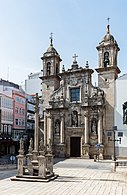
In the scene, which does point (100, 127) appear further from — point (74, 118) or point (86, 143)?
point (74, 118)

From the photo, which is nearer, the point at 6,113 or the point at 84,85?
the point at 84,85

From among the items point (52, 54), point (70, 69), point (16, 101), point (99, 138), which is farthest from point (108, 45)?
point (16, 101)

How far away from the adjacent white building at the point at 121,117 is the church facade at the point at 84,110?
0.77 m

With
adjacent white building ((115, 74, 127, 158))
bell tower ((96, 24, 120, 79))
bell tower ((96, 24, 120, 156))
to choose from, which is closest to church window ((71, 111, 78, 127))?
bell tower ((96, 24, 120, 156))

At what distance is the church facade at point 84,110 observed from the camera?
136 feet

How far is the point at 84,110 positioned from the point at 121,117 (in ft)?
19.6

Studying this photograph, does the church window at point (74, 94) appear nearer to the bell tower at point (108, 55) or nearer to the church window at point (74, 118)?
the church window at point (74, 118)

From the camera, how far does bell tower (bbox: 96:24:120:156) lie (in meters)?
41.4

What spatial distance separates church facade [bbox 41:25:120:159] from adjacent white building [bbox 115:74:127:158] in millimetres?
773

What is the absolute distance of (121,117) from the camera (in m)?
40.5

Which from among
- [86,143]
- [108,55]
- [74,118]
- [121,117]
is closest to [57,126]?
[74,118]

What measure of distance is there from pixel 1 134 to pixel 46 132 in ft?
25.4

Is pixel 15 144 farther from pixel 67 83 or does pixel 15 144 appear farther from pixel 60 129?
pixel 67 83

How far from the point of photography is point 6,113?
48812 millimetres
